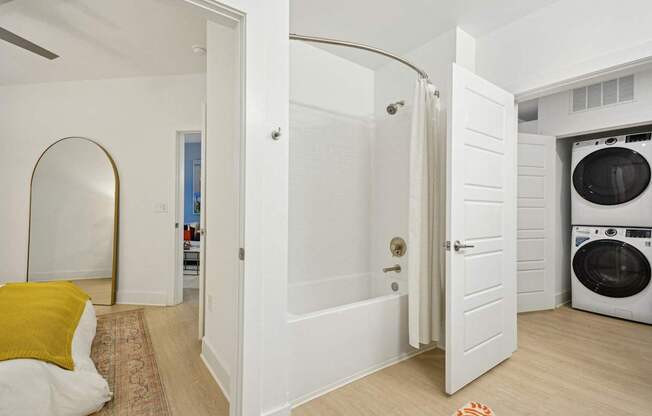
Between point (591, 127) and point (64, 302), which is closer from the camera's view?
point (64, 302)

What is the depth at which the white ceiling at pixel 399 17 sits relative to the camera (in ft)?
7.32

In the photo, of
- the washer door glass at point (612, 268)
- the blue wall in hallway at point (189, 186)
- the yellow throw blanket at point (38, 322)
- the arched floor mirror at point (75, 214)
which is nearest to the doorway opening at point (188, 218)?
the blue wall in hallway at point (189, 186)

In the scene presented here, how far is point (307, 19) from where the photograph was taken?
244 cm

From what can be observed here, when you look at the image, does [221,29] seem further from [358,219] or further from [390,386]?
[390,386]

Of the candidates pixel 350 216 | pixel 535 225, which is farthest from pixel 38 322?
pixel 535 225

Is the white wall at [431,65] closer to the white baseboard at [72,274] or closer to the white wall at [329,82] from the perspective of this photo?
the white wall at [329,82]

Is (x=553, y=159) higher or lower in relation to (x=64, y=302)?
higher

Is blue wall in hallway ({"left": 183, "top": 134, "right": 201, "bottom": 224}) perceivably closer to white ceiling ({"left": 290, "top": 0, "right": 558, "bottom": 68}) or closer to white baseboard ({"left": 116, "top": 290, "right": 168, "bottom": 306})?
white baseboard ({"left": 116, "top": 290, "right": 168, "bottom": 306})

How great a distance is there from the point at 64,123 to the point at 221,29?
112 inches

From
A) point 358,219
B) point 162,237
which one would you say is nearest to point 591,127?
point 358,219

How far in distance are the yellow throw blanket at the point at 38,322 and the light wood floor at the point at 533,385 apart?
1.32m

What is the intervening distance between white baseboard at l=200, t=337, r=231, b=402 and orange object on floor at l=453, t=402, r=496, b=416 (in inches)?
51.6

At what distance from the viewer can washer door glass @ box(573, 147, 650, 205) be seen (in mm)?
3307

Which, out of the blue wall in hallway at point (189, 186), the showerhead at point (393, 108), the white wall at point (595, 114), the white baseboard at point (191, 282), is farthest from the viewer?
the blue wall in hallway at point (189, 186)
